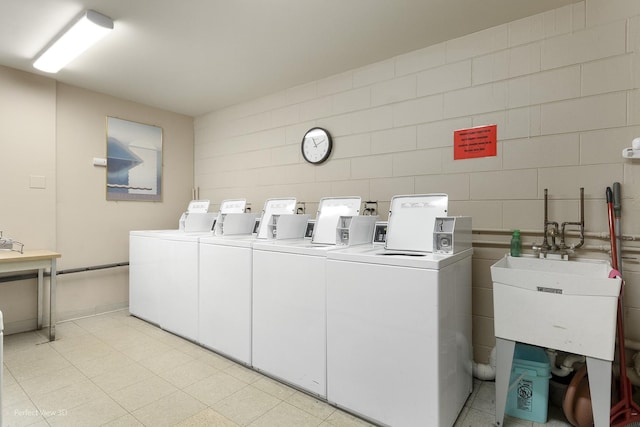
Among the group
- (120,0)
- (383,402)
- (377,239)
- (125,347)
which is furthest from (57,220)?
(383,402)

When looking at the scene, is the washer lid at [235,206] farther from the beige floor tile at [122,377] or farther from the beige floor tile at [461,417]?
the beige floor tile at [461,417]

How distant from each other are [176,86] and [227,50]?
1108mm

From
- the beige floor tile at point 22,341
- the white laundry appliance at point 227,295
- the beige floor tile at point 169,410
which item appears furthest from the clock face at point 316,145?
the beige floor tile at point 22,341

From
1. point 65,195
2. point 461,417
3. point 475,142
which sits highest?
point 475,142

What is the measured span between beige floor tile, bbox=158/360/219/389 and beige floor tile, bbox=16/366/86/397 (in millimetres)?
604

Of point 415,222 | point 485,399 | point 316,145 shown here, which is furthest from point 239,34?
point 485,399

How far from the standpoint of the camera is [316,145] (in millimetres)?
3316

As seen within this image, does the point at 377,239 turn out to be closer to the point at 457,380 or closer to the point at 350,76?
the point at 457,380

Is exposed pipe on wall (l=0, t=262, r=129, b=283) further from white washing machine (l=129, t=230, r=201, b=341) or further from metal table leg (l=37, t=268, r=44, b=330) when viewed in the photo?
white washing machine (l=129, t=230, r=201, b=341)

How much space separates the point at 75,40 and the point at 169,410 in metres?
2.74

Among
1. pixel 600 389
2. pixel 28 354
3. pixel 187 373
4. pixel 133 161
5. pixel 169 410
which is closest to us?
pixel 600 389

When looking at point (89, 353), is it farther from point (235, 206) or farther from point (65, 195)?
point (235, 206)

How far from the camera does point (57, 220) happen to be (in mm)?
3471

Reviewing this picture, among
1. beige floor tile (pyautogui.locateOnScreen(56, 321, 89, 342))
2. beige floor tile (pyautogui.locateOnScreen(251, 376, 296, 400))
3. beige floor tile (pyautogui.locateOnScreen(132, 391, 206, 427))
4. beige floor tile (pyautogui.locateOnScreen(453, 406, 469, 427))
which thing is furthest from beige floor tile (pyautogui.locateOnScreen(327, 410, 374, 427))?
beige floor tile (pyautogui.locateOnScreen(56, 321, 89, 342))
